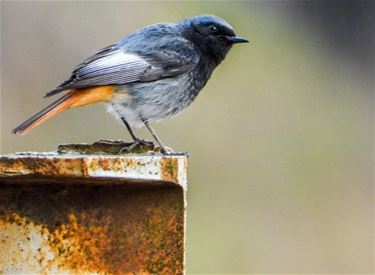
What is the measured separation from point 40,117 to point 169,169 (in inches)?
101

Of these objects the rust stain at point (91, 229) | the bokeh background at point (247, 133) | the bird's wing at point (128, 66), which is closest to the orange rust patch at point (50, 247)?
the rust stain at point (91, 229)

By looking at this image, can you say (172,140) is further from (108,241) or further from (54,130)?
(108,241)

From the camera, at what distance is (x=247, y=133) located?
10.9 m

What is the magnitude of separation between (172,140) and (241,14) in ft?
10.6

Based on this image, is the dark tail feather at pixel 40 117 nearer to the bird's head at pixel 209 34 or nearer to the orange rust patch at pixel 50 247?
the bird's head at pixel 209 34

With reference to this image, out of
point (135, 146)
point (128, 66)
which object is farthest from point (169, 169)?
point (128, 66)

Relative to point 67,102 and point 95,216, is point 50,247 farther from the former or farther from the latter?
point 67,102

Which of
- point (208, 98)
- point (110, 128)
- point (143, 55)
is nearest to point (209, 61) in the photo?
point (143, 55)

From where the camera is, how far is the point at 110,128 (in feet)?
30.3

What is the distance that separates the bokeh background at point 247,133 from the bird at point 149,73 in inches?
94.9

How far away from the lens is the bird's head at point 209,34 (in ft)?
21.9

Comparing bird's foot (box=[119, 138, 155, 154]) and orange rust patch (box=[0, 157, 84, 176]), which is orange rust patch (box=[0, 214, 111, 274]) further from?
bird's foot (box=[119, 138, 155, 154])

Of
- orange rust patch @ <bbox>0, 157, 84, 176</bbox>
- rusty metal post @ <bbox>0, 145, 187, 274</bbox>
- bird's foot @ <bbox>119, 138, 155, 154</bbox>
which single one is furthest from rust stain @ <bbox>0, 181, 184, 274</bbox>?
bird's foot @ <bbox>119, 138, 155, 154</bbox>

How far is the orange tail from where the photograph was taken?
18.3ft
